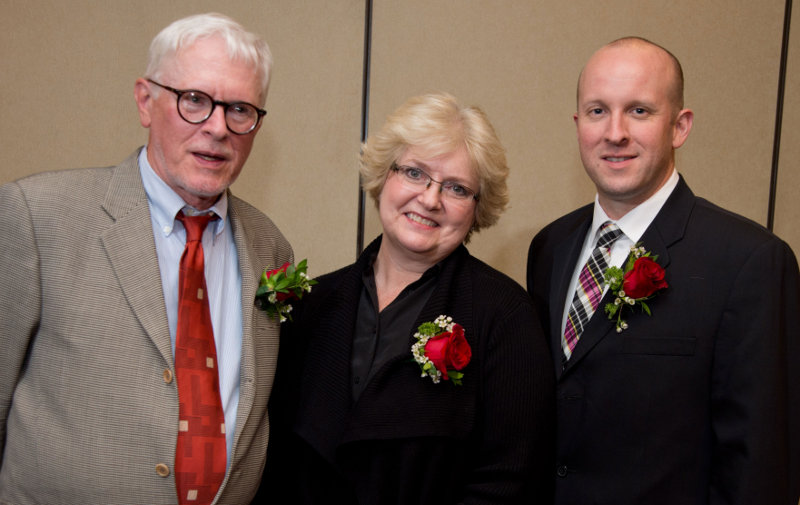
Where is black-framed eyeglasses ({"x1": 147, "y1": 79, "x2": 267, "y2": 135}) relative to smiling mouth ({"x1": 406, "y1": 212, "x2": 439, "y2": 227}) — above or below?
above

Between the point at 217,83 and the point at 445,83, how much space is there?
4.98ft

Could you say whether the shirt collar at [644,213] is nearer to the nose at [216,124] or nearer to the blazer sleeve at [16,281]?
the nose at [216,124]

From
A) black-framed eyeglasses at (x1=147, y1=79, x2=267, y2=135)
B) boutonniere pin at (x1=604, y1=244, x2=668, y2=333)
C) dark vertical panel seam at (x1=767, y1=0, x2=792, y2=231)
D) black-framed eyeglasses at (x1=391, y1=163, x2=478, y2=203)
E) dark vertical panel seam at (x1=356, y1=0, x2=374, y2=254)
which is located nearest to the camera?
black-framed eyeglasses at (x1=147, y1=79, x2=267, y2=135)

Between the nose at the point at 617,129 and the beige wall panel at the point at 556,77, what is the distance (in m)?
1.15

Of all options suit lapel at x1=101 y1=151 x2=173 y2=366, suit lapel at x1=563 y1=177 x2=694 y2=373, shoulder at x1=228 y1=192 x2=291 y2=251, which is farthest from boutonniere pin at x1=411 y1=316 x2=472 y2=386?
suit lapel at x1=101 y1=151 x2=173 y2=366

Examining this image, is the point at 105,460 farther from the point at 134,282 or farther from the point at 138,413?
the point at 134,282

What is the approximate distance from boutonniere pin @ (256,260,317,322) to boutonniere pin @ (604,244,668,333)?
2.89 feet

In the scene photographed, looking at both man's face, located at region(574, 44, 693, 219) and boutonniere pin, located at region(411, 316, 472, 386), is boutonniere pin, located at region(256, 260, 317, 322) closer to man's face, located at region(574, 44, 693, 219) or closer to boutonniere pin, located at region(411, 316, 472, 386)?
boutonniere pin, located at region(411, 316, 472, 386)

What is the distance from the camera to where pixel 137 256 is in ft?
5.55

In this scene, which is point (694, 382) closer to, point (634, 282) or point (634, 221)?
point (634, 282)

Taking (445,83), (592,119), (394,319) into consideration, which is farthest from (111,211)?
(445,83)

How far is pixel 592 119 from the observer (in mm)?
2107

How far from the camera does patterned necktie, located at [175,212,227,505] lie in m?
1.69

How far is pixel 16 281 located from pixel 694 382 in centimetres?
172
